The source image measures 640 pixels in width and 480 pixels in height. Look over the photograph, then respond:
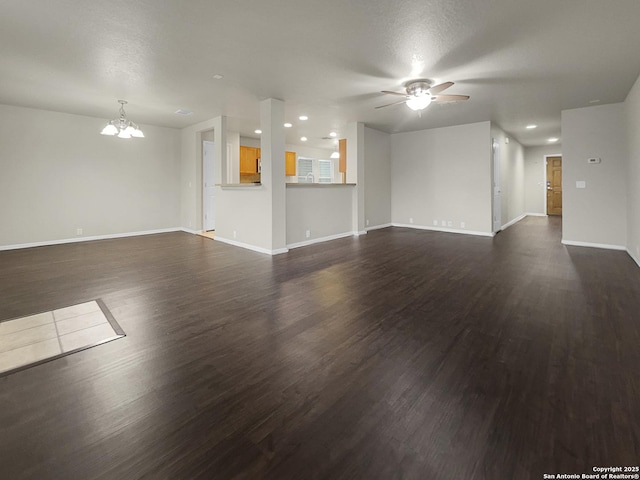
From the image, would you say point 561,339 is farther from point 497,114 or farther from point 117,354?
point 497,114

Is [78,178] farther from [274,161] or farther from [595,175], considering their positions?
[595,175]

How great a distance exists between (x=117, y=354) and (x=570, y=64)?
5.58 meters

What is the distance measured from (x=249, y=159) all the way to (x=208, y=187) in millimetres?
1417

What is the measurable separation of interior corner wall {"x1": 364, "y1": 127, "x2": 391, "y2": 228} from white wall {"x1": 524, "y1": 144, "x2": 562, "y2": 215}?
652 centimetres

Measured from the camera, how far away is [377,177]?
8141mm

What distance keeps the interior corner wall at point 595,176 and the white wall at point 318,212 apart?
166 inches

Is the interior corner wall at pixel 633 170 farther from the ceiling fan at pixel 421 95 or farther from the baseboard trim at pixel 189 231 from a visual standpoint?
the baseboard trim at pixel 189 231

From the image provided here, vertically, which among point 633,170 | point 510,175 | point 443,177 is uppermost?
point 510,175

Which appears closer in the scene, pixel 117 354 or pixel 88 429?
pixel 88 429

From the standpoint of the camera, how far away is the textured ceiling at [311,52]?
267cm

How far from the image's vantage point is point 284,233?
18.4ft

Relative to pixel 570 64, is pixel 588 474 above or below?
below

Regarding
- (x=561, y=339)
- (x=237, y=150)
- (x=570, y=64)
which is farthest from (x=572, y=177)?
(x=237, y=150)

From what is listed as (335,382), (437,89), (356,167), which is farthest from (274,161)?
(335,382)
